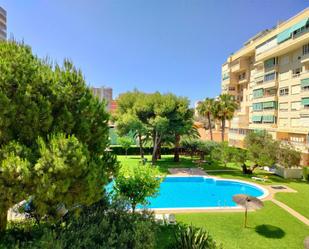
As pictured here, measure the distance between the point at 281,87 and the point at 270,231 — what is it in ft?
102

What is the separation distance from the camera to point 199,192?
24234 mm

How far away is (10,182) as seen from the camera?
6.72m

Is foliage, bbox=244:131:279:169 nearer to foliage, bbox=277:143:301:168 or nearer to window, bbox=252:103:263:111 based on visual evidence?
foliage, bbox=277:143:301:168

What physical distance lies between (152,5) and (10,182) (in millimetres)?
21274

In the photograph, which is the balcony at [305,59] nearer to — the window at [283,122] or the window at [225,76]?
the window at [283,122]

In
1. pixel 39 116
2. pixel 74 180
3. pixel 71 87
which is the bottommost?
pixel 74 180

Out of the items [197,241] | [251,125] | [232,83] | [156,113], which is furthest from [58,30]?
[232,83]

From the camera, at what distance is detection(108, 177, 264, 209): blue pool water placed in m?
20.5

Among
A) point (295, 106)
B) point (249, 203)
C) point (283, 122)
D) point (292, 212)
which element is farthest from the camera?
point (283, 122)

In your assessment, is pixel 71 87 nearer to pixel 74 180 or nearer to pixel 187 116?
pixel 74 180

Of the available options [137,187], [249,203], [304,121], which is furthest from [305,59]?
[137,187]

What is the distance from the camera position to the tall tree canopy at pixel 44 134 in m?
6.89

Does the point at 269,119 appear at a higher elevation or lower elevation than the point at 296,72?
lower

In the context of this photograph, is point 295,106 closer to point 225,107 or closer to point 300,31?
point 300,31
